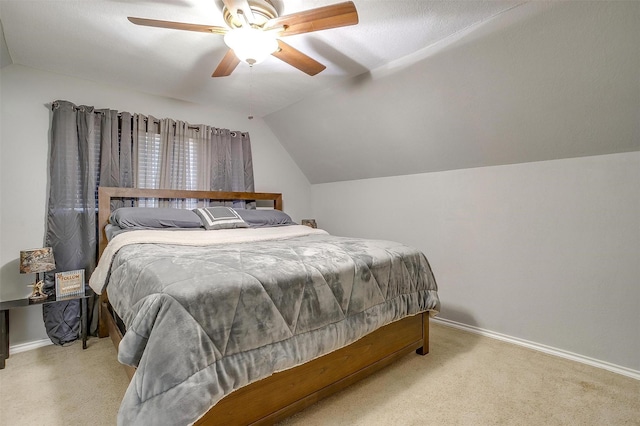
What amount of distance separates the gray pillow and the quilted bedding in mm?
505

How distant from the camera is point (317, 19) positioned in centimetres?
159

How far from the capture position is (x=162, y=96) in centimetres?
322

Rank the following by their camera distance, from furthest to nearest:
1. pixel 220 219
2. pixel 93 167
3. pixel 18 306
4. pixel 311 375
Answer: pixel 220 219
pixel 93 167
pixel 18 306
pixel 311 375

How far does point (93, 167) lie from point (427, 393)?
124 inches

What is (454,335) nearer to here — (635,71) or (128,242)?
(635,71)

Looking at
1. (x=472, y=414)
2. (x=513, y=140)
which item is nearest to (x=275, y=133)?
(x=513, y=140)

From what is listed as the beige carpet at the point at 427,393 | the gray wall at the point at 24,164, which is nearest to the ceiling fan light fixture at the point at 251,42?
the gray wall at the point at 24,164

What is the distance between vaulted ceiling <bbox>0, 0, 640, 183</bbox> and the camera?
5.89ft

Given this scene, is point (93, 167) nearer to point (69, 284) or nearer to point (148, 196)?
point (148, 196)

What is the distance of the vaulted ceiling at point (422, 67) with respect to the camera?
5.89ft

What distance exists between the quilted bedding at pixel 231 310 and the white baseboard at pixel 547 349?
Answer: 1098mm

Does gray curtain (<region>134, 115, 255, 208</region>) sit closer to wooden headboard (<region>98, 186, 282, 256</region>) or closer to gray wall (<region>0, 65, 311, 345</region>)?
wooden headboard (<region>98, 186, 282, 256</region>)

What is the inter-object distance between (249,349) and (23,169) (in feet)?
8.55

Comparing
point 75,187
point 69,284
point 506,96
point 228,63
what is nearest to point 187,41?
point 228,63
